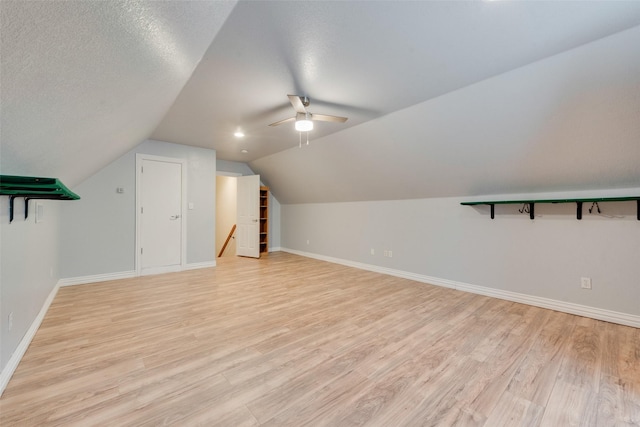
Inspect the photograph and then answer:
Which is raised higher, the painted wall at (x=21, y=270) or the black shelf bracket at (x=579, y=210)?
the black shelf bracket at (x=579, y=210)

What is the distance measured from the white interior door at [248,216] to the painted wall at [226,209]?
48.6 inches

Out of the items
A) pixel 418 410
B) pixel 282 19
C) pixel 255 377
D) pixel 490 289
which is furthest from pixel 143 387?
pixel 490 289

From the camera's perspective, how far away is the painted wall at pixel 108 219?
12.9ft

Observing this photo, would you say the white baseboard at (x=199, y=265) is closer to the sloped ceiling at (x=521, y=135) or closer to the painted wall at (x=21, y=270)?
the painted wall at (x=21, y=270)

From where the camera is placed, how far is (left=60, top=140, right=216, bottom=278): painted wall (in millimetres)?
3932

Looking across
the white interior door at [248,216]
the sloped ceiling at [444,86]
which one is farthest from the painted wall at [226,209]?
the sloped ceiling at [444,86]

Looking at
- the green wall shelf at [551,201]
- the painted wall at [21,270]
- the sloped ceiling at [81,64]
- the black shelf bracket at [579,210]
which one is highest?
the sloped ceiling at [81,64]

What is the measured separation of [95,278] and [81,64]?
420cm

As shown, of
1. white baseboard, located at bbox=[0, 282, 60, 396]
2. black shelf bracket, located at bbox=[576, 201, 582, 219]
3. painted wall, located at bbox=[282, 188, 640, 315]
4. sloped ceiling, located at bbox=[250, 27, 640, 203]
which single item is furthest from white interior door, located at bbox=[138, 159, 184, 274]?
black shelf bracket, located at bbox=[576, 201, 582, 219]

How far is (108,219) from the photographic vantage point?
4203 millimetres

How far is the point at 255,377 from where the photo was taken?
1.79m

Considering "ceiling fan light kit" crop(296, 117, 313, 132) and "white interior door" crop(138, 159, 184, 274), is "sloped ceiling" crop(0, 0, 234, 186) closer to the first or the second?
"ceiling fan light kit" crop(296, 117, 313, 132)

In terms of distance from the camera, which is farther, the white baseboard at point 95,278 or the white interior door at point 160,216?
the white interior door at point 160,216

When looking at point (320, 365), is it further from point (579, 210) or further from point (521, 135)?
point (579, 210)
